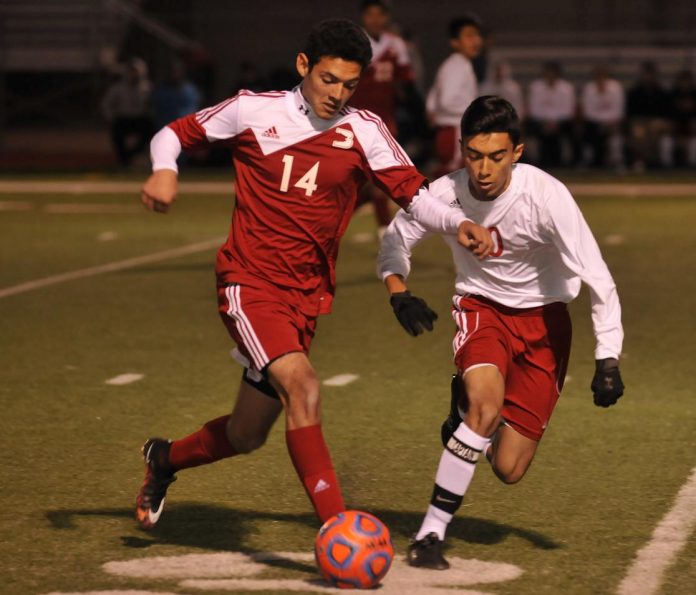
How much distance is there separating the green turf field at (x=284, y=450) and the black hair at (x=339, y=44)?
5.63 ft

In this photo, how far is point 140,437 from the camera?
812 cm

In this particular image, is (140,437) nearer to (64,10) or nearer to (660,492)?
(660,492)

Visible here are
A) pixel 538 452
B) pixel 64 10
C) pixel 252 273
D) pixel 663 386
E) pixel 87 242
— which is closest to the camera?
pixel 252 273

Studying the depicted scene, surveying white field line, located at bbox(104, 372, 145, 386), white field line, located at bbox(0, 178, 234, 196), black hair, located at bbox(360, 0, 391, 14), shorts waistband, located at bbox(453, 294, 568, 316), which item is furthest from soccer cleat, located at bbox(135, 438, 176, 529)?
white field line, located at bbox(0, 178, 234, 196)

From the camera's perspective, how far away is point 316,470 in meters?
5.61

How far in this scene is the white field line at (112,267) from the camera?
13844 mm

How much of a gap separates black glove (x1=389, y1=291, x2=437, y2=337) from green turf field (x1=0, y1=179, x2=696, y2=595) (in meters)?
0.79

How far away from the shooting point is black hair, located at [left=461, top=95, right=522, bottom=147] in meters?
6.05

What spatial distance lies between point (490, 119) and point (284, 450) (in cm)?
235

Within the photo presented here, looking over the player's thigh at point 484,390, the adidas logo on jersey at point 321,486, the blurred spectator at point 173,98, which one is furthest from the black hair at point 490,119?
the blurred spectator at point 173,98

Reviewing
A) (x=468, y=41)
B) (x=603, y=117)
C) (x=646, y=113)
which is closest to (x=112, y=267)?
(x=468, y=41)

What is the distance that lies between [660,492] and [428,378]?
118 inches

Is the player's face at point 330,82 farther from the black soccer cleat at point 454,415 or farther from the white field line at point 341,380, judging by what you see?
the white field line at point 341,380

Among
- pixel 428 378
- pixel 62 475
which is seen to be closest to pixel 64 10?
pixel 428 378
